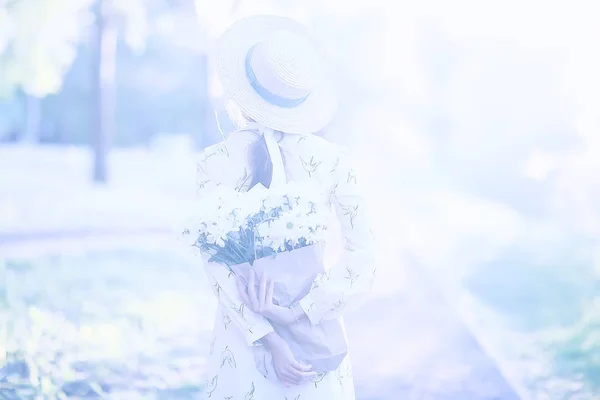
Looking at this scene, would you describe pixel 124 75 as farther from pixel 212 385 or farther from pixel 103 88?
pixel 212 385

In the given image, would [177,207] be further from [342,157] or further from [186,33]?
[342,157]

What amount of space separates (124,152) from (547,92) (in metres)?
2.19

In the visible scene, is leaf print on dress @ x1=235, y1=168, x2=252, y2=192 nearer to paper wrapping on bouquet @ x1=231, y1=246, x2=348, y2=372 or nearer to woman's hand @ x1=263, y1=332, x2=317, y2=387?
paper wrapping on bouquet @ x1=231, y1=246, x2=348, y2=372

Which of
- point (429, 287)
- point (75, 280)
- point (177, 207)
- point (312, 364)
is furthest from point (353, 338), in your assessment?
point (312, 364)

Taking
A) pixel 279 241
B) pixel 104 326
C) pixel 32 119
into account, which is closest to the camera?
pixel 279 241

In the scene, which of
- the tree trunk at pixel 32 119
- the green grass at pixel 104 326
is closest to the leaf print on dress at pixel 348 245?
the green grass at pixel 104 326

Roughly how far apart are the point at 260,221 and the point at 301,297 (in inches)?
7.8

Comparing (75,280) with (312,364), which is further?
(75,280)

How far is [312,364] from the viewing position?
1498mm

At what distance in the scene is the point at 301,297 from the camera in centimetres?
150

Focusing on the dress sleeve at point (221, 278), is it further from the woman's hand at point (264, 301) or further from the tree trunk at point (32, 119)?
the tree trunk at point (32, 119)

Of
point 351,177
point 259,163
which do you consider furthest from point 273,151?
point 351,177

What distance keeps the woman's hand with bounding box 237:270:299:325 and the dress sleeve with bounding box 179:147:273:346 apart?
2 cm

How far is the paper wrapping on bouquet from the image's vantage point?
57.4 inches
